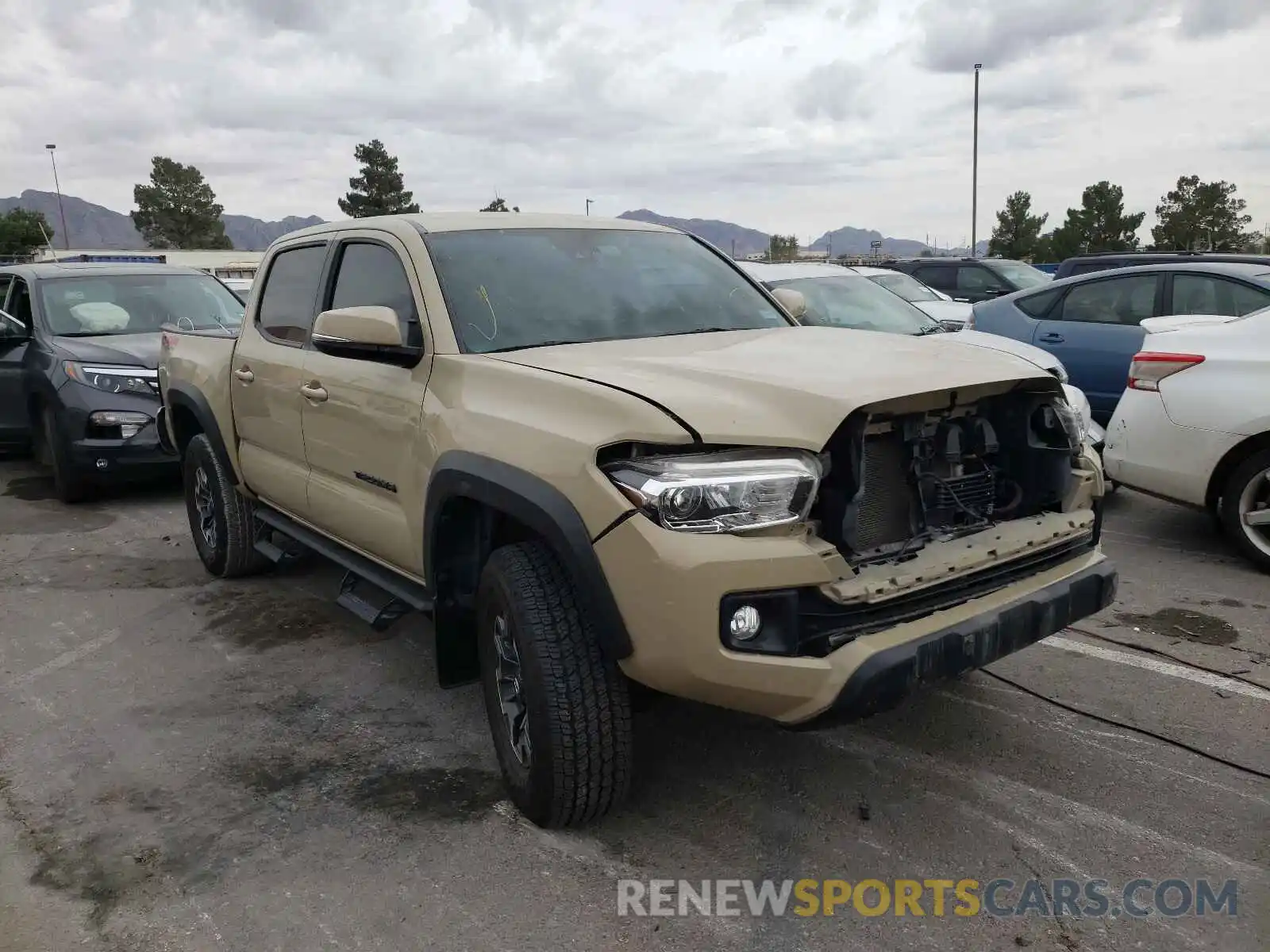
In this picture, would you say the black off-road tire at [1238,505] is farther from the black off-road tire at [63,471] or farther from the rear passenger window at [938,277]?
the rear passenger window at [938,277]

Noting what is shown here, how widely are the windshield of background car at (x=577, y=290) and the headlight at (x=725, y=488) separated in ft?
3.58

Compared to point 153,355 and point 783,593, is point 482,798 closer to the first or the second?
point 783,593

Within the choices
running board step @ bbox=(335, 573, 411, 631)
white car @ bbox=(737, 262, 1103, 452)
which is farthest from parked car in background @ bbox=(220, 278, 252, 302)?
white car @ bbox=(737, 262, 1103, 452)

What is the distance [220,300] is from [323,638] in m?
4.97

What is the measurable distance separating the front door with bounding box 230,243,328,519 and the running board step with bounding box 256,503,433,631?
0.56 ft

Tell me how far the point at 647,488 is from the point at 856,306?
6301 millimetres

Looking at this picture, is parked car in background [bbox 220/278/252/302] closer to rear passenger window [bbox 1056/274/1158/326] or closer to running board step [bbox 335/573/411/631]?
running board step [bbox 335/573/411/631]

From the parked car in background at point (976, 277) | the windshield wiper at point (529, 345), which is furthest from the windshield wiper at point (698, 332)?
the parked car in background at point (976, 277)

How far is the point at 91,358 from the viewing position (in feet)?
25.3

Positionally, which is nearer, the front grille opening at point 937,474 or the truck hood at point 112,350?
the front grille opening at point 937,474

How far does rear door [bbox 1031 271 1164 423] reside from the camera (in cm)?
786

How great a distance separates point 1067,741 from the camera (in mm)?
3508

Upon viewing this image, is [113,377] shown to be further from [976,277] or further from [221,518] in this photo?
[976,277]

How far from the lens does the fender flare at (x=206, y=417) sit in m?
5.25
